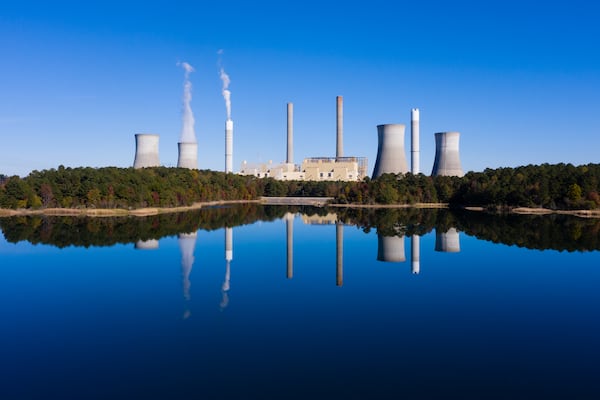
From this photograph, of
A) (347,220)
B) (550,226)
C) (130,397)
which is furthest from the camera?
(347,220)

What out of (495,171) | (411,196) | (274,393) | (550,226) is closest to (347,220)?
(550,226)

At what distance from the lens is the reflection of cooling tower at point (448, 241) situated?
18.0 metres

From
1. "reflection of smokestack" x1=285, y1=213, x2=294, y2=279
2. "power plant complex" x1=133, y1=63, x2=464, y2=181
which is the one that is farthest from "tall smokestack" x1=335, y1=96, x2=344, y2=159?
"reflection of smokestack" x1=285, y1=213, x2=294, y2=279

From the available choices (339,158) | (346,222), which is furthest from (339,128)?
(346,222)

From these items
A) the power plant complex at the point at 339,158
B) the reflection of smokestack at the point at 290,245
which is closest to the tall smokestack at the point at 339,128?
the power plant complex at the point at 339,158

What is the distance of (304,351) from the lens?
711cm

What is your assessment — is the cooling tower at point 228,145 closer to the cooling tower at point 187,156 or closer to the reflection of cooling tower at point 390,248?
the cooling tower at point 187,156

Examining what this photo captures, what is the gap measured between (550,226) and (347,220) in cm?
968

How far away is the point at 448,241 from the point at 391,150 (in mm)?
21173

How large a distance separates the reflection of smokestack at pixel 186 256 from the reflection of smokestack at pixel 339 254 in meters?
3.16

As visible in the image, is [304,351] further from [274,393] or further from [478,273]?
[478,273]

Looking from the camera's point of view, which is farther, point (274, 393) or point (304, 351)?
point (304, 351)

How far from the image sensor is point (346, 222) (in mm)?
27797

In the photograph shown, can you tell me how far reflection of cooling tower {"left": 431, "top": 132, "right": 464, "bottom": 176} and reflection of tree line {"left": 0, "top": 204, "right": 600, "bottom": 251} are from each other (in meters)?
11.4
